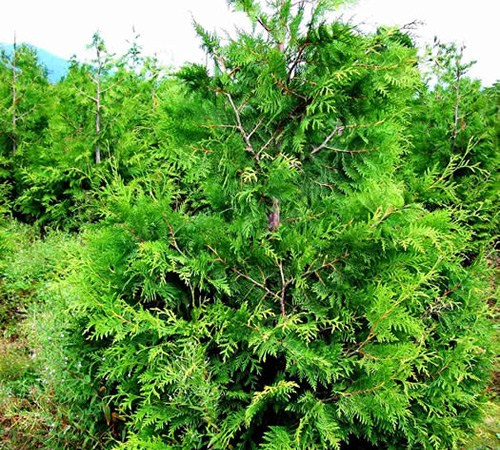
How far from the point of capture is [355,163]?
111 inches

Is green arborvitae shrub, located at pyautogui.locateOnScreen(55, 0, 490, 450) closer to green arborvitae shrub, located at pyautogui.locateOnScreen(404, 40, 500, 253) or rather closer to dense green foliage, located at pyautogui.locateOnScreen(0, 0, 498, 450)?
dense green foliage, located at pyautogui.locateOnScreen(0, 0, 498, 450)

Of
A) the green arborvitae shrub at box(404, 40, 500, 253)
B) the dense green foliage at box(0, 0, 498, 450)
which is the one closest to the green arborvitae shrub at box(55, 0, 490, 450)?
the dense green foliage at box(0, 0, 498, 450)

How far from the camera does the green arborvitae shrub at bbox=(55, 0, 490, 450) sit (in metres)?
2.58

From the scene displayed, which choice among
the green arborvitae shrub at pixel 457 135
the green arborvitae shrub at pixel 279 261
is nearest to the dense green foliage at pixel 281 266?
the green arborvitae shrub at pixel 279 261

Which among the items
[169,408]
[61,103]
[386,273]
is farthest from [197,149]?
[61,103]

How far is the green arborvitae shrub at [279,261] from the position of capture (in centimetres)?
258

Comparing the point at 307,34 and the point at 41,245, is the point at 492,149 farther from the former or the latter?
the point at 41,245

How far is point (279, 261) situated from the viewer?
8.93ft

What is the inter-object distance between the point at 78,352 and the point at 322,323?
1.67 metres

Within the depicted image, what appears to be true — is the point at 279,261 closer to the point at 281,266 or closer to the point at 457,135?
the point at 281,266

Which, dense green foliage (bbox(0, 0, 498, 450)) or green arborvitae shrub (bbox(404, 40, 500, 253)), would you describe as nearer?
dense green foliage (bbox(0, 0, 498, 450))

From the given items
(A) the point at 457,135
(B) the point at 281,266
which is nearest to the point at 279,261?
(B) the point at 281,266

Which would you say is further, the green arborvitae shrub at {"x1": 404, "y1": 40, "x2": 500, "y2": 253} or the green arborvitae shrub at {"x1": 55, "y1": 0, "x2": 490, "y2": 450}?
the green arborvitae shrub at {"x1": 404, "y1": 40, "x2": 500, "y2": 253}

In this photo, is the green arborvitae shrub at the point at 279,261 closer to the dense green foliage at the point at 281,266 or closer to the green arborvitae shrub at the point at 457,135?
the dense green foliage at the point at 281,266
